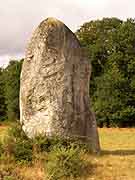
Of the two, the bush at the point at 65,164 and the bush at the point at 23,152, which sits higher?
the bush at the point at 23,152

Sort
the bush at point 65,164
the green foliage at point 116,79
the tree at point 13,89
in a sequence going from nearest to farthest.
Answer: the bush at point 65,164 < the green foliage at point 116,79 < the tree at point 13,89

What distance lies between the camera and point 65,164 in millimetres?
13914

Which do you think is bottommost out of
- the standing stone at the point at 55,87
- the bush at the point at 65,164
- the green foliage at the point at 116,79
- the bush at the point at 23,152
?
the bush at the point at 65,164

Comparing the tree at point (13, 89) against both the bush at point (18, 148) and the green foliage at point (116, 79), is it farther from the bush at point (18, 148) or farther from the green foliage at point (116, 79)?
the bush at point (18, 148)

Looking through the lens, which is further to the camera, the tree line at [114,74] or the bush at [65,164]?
the tree line at [114,74]

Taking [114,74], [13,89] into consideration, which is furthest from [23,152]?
[13,89]

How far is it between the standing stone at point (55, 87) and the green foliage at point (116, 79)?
29.0 meters

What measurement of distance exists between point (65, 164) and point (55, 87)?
9.32 feet

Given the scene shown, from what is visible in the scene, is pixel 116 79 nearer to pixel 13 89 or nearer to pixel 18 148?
pixel 13 89

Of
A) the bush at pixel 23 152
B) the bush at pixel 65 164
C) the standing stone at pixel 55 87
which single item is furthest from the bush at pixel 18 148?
the bush at pixel 65 164

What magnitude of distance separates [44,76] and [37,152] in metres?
2.39

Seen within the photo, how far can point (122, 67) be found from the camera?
4759 centimetres

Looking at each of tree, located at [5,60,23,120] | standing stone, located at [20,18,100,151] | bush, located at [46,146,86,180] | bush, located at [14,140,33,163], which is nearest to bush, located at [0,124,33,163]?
bush, located at [14,140,33,163]

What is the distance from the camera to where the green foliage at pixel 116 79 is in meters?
46.0
